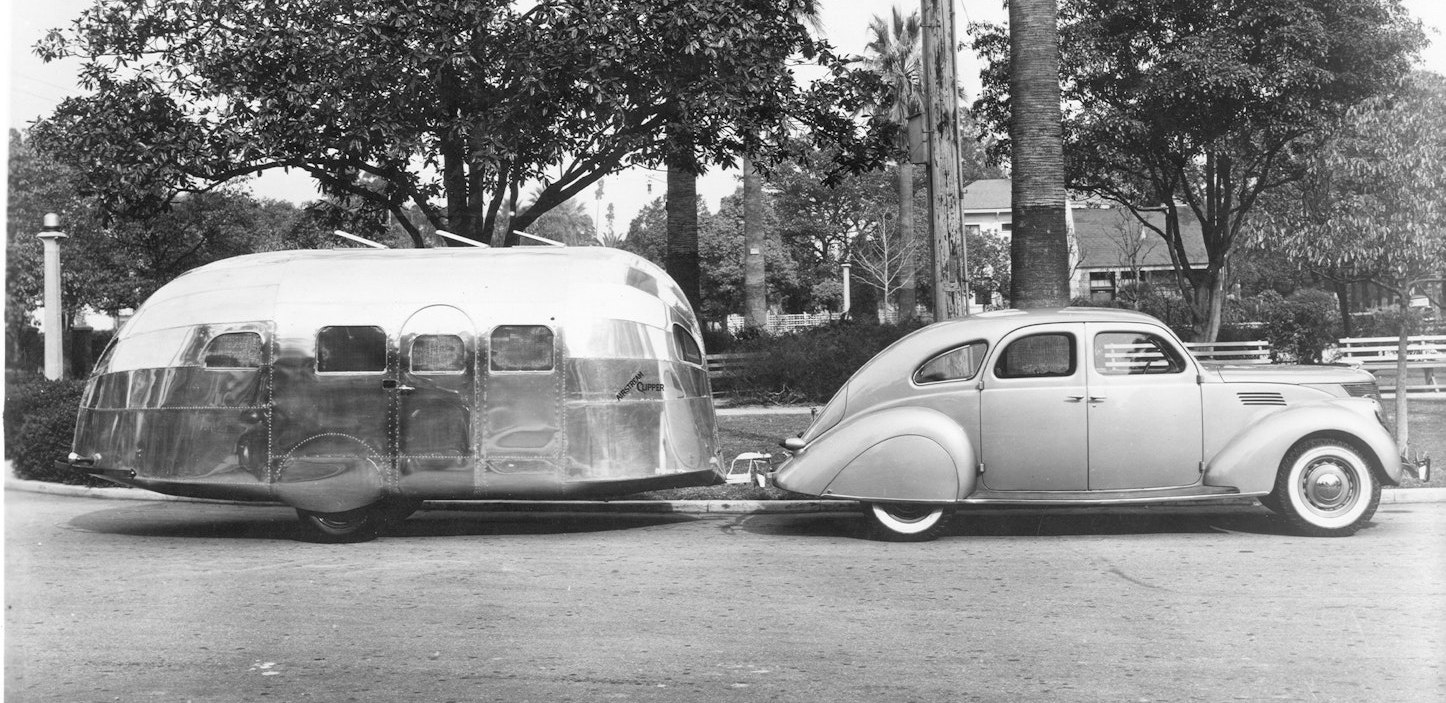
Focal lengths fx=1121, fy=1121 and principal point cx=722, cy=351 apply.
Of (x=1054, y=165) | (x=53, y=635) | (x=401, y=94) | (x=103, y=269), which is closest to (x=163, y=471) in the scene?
(x=53, y=635)

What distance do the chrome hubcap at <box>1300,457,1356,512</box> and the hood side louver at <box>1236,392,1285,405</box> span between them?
0.55 metres

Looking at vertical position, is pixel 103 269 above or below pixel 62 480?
above

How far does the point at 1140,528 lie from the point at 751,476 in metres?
3.51

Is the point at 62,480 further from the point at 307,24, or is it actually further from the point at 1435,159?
the point at 1435,159

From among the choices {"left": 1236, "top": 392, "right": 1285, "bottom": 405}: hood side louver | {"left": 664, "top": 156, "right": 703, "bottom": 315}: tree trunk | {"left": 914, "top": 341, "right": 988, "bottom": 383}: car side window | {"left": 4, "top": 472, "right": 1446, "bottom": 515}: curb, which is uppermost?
{"left": 664, "top": 156, "right": 703, "bottom": 315}: tree trunk

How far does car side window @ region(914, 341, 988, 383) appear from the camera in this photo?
30.5ft

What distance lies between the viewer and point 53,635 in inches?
257

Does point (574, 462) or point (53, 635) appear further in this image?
point (574, 462)

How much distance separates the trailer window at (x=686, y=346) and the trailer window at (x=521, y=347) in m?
1.27

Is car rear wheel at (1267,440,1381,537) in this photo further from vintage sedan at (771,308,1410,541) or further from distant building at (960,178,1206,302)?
distant building at (960,178,1206,302)

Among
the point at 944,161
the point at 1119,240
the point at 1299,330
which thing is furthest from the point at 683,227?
the point at 1119,240

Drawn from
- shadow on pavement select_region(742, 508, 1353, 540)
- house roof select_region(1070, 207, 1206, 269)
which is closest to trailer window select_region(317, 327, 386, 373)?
shadow on pavement select_region(742, 508, 1353, 540)

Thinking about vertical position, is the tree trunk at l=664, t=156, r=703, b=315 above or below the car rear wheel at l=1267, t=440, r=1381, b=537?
above

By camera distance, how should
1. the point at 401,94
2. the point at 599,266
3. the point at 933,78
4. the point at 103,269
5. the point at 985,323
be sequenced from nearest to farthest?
the point at 985,323 → the point at 599,266 → the point at 933,78 → the point at 401,94 → the point at 103,269
